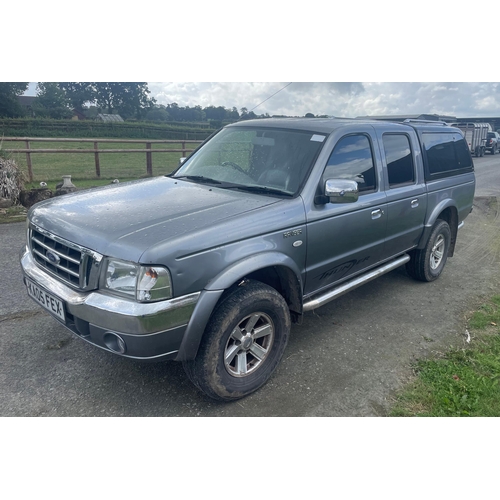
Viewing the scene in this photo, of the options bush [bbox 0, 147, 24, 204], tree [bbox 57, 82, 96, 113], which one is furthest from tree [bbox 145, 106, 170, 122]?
bush [bbox 0, 147, 24, 204]

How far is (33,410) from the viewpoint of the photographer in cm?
282

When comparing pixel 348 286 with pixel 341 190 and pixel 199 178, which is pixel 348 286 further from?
pixel 199 178

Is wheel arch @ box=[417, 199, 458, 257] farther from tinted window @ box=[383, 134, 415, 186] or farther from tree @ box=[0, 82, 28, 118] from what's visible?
tree @ box=[0, 82, 28, 118]

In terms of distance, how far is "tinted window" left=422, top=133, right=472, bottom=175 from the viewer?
5.02m

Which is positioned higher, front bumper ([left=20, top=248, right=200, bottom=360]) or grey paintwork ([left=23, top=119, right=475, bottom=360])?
grey paintwork ([left=23, top=119, right=475, bottom=360])

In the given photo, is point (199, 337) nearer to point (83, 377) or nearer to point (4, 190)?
point (83, 377)

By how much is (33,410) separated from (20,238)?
4.29 meters

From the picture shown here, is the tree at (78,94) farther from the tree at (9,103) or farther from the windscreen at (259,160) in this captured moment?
the windscreen at (259,160)

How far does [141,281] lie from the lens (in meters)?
2.47

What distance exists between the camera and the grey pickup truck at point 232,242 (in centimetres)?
254

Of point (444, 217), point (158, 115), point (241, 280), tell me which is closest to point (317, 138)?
point (241, 280)

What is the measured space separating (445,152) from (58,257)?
15.3 ft

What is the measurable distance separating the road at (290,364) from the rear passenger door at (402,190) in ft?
2.37

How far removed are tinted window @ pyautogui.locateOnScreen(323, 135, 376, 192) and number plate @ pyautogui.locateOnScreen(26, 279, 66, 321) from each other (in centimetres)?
223
